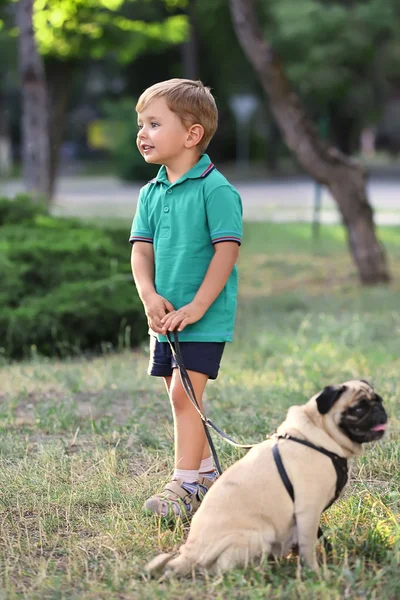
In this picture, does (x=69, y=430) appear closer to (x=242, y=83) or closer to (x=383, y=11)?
(x=383, y=11)

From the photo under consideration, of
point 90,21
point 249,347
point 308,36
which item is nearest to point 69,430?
point 249,347

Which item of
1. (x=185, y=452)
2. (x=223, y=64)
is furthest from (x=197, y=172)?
(x=223, y=64)

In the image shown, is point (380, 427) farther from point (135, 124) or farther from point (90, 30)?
point (135, 124)

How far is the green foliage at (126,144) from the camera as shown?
35188mm

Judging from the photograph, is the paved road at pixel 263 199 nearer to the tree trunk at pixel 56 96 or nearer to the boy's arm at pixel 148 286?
the tree trunk at pixel 56 96

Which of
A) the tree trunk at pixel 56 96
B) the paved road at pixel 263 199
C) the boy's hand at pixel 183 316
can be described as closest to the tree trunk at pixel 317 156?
the paved road at pixel 263 199

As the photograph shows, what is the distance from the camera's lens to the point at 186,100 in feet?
11.5

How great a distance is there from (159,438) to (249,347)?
260cm

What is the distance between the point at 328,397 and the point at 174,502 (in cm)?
94

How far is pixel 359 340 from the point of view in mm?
7324

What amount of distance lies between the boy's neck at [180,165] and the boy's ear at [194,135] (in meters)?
0.06

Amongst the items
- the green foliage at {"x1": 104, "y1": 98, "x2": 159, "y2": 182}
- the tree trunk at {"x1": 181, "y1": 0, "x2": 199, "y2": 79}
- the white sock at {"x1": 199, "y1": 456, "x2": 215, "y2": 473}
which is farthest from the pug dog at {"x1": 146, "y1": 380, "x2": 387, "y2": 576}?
the tree trunk at {"x1": 181, "y1": 0, "x2": 199, "y2": 79}

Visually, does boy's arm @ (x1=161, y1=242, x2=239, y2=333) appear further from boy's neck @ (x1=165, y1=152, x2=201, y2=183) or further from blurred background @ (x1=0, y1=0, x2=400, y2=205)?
blurred background @ (x1=0, y1=0, x2=400, y2=205)

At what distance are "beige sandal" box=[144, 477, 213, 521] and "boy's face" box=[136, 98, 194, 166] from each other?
1.31 m
